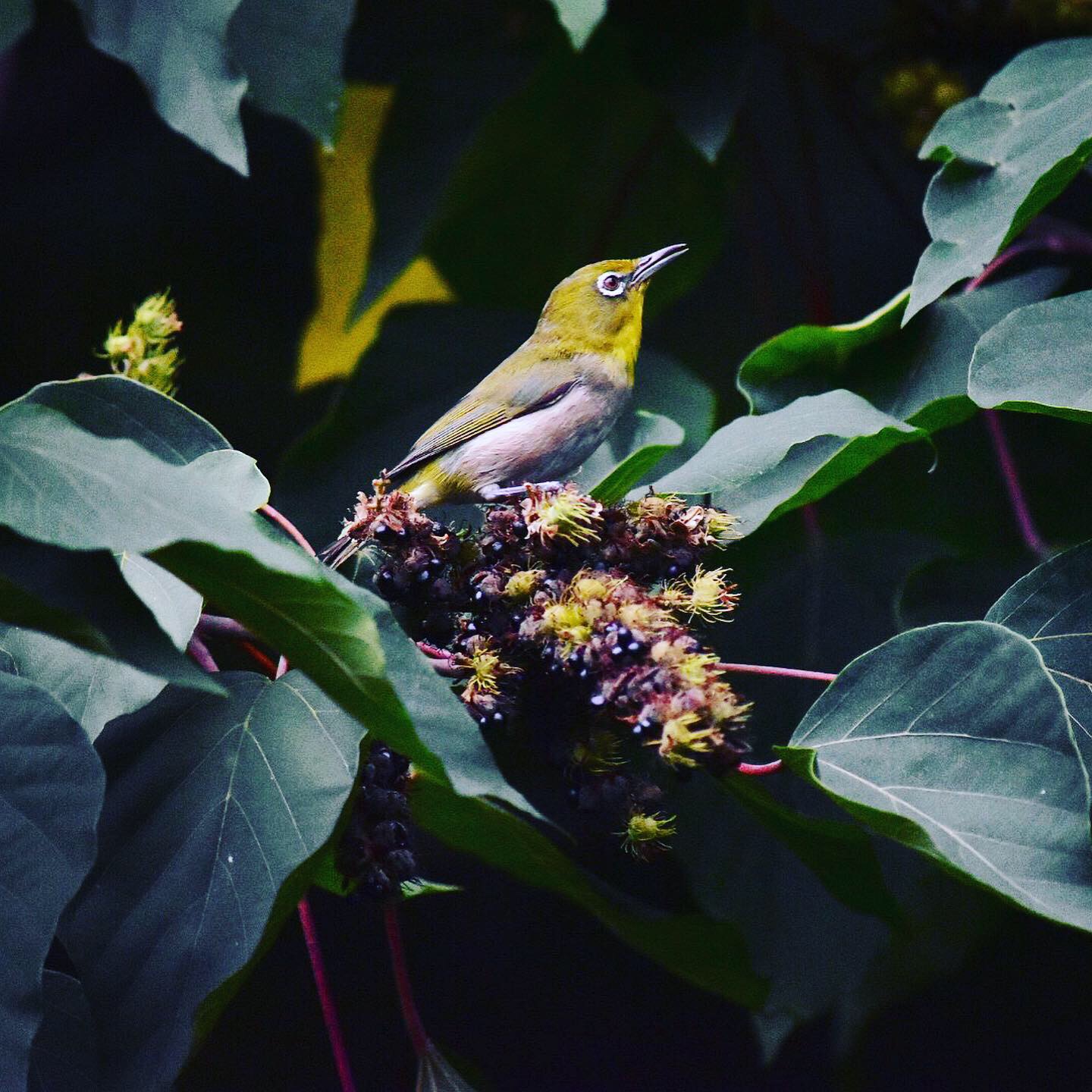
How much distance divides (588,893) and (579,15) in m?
0.71

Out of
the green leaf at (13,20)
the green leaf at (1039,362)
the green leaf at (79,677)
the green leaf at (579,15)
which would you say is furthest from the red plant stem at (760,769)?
the green leaf at (13,20)

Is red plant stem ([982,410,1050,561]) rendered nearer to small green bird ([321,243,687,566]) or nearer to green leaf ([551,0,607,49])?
small green bird ([321,243,687,566])

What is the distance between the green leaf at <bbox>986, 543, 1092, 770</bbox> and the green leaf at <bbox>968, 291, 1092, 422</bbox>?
4.9 inches

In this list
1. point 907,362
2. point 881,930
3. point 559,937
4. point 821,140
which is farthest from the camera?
point 821,140

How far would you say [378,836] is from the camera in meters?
0.81

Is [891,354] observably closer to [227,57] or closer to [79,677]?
[227,57]

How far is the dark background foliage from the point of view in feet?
4.46

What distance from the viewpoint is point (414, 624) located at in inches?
36.1

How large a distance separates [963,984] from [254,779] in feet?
3.91

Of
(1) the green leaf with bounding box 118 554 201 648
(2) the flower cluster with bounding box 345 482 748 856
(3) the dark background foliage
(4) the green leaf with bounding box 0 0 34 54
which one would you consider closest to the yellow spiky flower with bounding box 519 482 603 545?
(2) the flower cluster with bounding box 345 482 748 856

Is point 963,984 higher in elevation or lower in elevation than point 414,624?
lower

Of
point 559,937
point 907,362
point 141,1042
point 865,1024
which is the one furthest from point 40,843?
point 559,937

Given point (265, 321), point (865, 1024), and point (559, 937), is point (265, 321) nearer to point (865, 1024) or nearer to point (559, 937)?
point (559, 937)

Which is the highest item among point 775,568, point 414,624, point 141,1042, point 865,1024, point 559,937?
point 414,624
